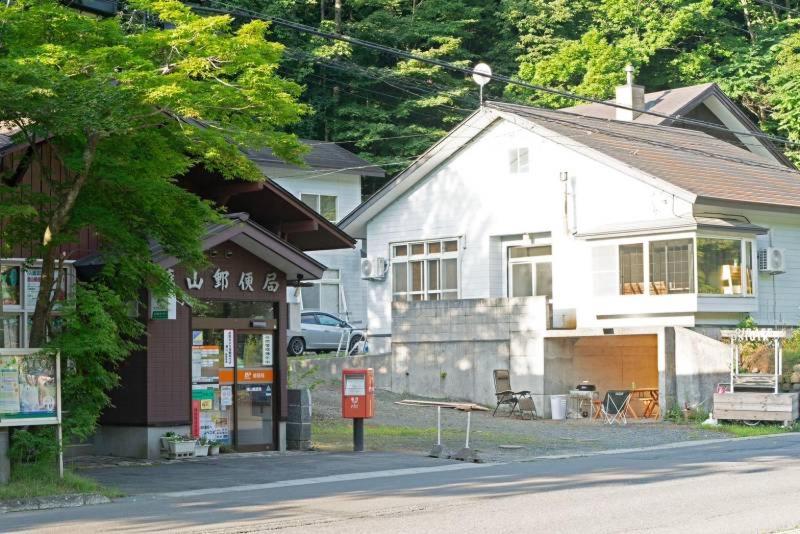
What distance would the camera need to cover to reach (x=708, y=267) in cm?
3128

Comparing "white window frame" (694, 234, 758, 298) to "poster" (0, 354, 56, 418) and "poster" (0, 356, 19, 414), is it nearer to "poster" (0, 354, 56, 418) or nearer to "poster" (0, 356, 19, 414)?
"poster" (0, 354, 56, 418)

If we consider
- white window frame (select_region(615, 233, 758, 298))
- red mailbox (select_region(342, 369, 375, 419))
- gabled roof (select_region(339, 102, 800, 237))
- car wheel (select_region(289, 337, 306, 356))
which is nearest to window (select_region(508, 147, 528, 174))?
gabled roof (select_region(339, 102, 800, 237))

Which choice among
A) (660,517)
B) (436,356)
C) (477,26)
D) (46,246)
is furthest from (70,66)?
(477,26)

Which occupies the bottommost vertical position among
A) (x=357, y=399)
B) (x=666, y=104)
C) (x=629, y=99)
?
(x=357, y=399)

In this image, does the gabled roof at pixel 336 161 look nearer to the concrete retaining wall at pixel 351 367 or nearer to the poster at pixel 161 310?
the concrete retaining wall at pixel 351 367

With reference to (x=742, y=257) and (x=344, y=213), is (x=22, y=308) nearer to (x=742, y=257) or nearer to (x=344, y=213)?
(x=742, y=257)

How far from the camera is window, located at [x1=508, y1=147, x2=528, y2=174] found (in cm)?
3606

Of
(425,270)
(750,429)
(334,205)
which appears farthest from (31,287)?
(334,205)

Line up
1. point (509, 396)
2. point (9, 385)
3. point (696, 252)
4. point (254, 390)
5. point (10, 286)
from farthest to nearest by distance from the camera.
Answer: point (696, 252) → point (509, 396) → point (254, 390) → point (10, 286) → point (9, 385)

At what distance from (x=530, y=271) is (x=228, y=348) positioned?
1646 cm

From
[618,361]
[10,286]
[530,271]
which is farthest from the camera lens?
[530,271]

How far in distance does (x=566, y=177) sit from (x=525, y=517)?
22.9m

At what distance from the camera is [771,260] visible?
108ft

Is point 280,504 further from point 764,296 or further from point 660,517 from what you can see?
point 764,296
